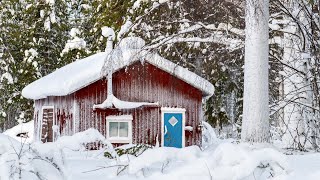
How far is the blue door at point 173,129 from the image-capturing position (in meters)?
18.3

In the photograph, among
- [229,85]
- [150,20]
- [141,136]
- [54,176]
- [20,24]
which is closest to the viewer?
[54,176]

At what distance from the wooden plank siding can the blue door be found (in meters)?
0.24

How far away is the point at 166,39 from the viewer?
11.2 meters

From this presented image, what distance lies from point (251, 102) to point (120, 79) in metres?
9.48

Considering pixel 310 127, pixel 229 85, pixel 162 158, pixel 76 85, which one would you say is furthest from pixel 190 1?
pixel 229 85

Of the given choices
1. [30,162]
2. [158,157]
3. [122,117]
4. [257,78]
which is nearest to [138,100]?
[122,117]

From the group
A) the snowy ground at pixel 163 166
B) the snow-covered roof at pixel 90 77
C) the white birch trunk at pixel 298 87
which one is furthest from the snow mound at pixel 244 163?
the snow-covered roof at pixel 90 77

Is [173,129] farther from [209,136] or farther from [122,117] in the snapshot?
[209,136]

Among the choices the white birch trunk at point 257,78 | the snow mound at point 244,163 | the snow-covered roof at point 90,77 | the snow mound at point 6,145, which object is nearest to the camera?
the snow mound at point 244,163

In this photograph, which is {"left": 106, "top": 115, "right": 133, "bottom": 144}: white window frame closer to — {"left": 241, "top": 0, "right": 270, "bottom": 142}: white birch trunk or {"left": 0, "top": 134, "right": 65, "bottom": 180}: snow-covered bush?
{"left": 241, "top": 0, "right": 270, "bottom": 142}: white birch trunk

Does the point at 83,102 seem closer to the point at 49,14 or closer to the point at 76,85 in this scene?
the point at 76,85

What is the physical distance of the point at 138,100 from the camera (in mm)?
18281

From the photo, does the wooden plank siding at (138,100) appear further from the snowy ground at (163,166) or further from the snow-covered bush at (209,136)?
the snowy ground at (163,166)

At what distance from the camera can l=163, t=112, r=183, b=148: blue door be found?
59.9ft
